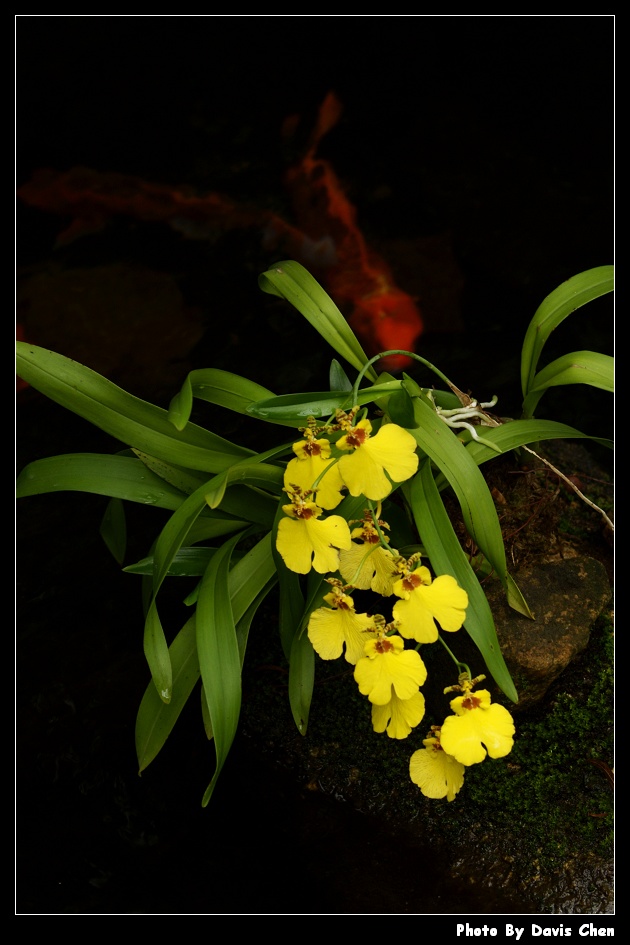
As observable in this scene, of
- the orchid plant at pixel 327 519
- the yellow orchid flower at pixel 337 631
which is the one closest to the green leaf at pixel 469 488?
the orchid plant at pixel 327 519

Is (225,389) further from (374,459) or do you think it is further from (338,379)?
(374,459)

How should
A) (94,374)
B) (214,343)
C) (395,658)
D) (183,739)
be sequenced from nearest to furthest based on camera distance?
(395,658) < (94,374) < (183,739) < (214,343)

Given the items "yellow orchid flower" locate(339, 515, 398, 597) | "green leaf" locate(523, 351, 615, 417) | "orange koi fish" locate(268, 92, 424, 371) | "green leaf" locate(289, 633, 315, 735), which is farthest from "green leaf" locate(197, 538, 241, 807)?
"orange koi fish" locate(268, 92, 424, 371)

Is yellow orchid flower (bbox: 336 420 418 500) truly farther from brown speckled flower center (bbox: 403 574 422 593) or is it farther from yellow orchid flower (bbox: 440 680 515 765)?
yellow orchid flower (bbox: 440 680 515 765)


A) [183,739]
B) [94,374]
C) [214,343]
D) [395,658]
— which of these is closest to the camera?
[395,658]

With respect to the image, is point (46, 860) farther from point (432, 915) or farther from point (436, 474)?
point (436, 474)

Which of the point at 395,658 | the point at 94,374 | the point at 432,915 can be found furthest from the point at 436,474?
the point at 432,915

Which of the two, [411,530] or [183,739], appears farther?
[183,739]
